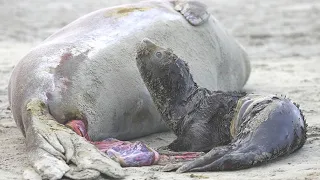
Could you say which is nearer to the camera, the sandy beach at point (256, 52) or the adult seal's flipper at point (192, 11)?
the sandy beach at point (256, 52)

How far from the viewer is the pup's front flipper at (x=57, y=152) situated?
167 inches

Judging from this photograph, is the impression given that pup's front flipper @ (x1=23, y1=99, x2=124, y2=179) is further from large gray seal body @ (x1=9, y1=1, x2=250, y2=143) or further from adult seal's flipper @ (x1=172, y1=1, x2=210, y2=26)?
adult seal's flipper @ (x1=172, y1=1, x2=210, y2=26)

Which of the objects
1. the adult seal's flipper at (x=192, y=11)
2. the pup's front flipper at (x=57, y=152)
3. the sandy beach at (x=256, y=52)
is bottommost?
the sandy beach at (x=256, y=52)

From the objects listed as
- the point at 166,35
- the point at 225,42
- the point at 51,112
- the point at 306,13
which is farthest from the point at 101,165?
the point at 306,13

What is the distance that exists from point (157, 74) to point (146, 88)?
0.65 ft

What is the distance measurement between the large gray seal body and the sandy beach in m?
0.28

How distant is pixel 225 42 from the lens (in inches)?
263

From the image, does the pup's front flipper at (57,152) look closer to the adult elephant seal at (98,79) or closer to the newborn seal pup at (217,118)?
the adult elephant seal at (98,79)

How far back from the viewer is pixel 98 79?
535 cm

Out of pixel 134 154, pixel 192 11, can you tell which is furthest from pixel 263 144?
pixel 192 11

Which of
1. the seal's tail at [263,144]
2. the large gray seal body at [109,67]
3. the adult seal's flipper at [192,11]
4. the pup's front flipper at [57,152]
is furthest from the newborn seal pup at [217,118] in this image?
the adult seal's flipper at [192,11]

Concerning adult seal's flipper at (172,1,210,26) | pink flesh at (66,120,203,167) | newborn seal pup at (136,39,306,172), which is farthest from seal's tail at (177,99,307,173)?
adult seal's flipper at (172,1,210,26)

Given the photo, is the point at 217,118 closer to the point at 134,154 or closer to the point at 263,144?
the point at 263,144

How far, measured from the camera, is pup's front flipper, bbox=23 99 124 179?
13.9 ft
